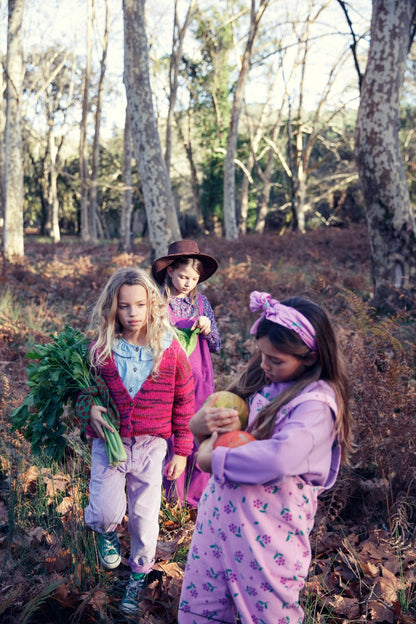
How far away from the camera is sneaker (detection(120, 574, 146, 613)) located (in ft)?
8.57

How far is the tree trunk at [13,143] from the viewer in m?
14.0

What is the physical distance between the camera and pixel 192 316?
12.7 feet

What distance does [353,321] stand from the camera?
15.3 ft

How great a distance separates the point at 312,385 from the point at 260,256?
11724mm

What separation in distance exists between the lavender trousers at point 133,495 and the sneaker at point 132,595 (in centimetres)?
6

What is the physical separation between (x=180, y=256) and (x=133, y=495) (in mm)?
1834

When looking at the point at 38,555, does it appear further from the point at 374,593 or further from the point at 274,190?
the point at 274,190

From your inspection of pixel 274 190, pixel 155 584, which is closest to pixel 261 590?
pixel 155 584

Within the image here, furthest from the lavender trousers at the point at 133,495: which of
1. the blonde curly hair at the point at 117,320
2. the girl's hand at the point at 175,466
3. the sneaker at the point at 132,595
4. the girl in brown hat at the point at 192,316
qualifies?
the girl in brown hat at the point at 192,316

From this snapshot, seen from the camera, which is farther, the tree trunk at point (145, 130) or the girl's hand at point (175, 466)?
the tree trunk at point (145, 130)

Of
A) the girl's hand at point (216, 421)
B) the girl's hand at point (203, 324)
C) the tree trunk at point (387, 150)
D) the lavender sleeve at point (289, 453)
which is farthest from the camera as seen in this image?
the tree trunk at point (387, 150)

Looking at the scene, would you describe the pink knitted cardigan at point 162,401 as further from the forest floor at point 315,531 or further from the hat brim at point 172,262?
the hat brim at point 172,262

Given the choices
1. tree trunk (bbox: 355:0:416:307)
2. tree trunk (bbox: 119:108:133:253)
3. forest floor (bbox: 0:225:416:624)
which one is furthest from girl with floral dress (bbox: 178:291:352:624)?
tree trunk (bbox: 119:108:133:253)

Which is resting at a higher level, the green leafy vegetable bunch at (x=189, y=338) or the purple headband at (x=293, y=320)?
the purple headband at (x=293, y=320)
